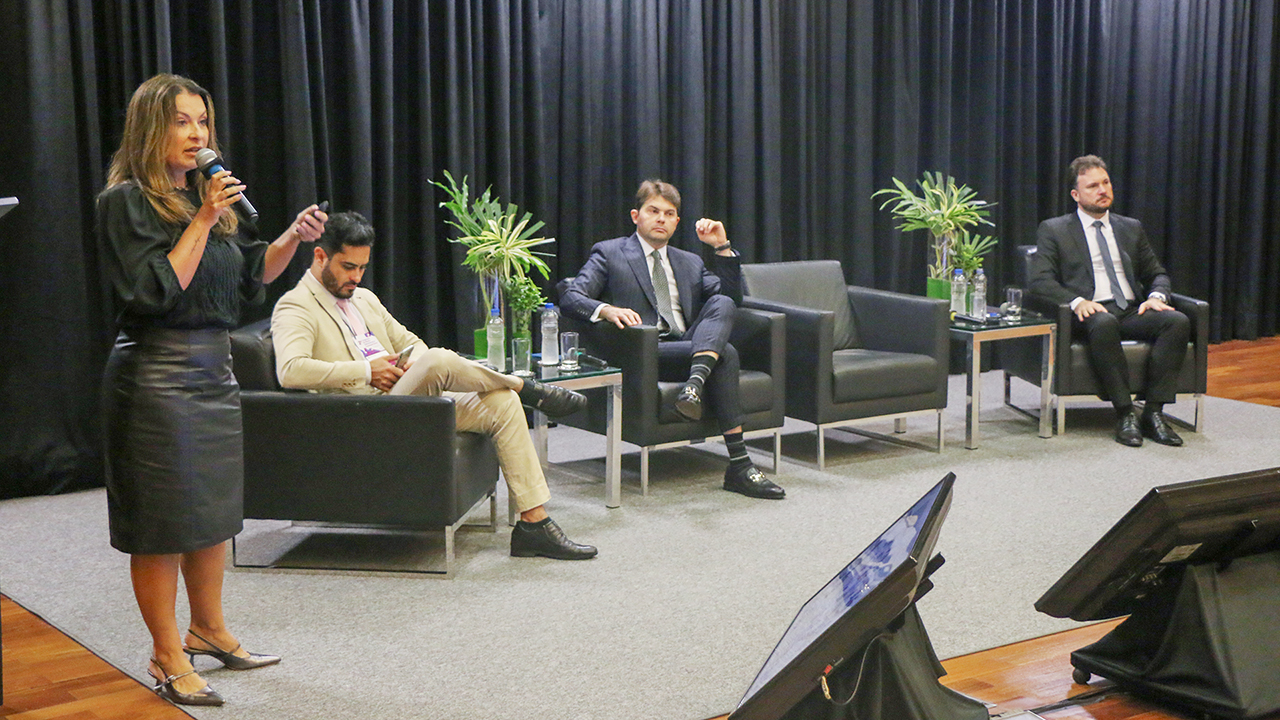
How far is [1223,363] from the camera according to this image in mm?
8211

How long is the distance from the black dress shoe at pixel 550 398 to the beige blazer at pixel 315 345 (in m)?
0.51

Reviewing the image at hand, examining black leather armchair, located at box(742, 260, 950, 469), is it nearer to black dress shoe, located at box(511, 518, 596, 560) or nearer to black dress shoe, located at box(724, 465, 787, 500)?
black dress shoe, located at box(724, 465, 787, 500)

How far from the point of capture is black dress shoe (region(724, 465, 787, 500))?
5.04 meters

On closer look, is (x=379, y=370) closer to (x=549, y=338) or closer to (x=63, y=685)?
(x=549, y=338)

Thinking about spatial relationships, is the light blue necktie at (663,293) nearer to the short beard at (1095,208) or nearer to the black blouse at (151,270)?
the short beard at (1095,208)

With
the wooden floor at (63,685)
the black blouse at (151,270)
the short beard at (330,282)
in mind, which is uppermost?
the black blouse at (151,270)

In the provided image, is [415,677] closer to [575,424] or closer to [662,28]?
[575,424]

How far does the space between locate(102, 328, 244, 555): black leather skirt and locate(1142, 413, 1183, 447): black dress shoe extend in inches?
175

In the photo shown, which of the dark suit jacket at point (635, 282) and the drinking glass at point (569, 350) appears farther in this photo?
the dark suit jacket at point (635, 282)

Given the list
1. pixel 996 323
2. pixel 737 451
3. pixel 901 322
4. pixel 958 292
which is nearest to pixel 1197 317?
pixel 996 323

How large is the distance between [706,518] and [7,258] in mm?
2898

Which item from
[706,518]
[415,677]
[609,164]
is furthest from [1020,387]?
[415,677]

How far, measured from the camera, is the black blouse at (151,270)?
291 cm

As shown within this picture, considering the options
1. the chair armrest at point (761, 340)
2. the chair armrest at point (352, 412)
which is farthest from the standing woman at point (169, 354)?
the chair armrest at point (761, 340)
